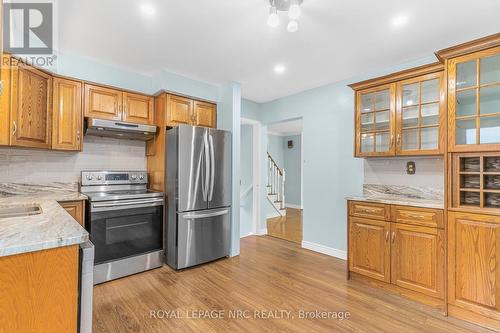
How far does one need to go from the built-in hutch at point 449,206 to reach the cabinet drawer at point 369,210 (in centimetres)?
1

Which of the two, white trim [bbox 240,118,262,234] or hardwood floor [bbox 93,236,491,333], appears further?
white trim [bbox 240,118,262,234]

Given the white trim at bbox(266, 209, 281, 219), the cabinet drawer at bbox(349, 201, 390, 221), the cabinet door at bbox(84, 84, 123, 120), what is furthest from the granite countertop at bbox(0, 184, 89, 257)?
the white trim at bbox(266, 209, 281, 219)

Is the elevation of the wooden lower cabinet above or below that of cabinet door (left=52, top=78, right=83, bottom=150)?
below

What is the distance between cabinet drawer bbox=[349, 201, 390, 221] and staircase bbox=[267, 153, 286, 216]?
3.86 metres

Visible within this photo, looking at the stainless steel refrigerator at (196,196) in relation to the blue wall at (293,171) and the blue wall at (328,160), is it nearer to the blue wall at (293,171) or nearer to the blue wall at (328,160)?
the blue wall at (328,160)

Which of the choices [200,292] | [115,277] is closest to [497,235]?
[200,292]

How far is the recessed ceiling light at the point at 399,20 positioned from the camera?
6.99 ft

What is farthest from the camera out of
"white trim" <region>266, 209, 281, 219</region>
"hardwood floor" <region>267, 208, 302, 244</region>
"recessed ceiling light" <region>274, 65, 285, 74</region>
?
"white trim" <region>266, 209, 281, 219</region>

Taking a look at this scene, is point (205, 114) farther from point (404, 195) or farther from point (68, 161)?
point (404, 195)

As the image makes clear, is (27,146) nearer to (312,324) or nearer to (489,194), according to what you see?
(312,324)

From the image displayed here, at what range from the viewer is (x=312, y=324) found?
2.04 metres

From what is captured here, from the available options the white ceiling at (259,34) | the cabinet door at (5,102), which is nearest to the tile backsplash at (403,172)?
the white ceiling at (259,34)

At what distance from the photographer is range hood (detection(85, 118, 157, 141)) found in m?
2.81

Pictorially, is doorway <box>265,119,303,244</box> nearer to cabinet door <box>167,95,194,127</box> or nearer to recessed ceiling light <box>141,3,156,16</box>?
cabinet door <box>167,95,194,127</box>
